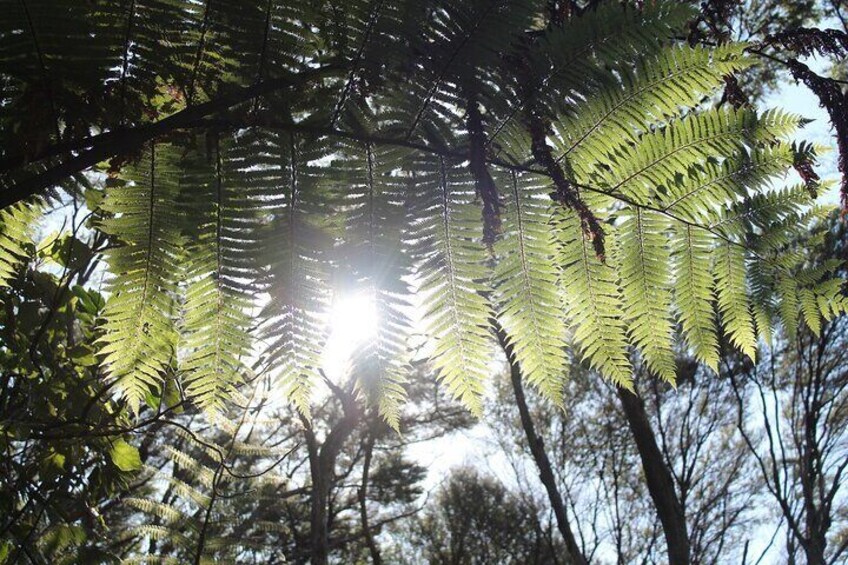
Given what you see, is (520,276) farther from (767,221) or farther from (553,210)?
(767,221)

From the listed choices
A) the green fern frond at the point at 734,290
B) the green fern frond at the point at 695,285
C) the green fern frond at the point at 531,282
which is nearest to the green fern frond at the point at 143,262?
the green fern frond at the point at 531,282

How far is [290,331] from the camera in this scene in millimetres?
997

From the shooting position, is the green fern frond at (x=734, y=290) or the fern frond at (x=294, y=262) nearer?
the fern frond at (x=294, y=262)

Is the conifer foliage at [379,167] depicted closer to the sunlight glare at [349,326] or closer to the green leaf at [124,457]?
the sunlight glare at [349,326]

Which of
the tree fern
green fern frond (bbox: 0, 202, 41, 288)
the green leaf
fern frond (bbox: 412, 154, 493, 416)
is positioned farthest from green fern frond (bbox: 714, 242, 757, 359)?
the green leaf

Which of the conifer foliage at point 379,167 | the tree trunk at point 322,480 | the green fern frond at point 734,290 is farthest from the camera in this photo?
the tree trunk at point 322,480

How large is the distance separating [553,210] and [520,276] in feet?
0.43

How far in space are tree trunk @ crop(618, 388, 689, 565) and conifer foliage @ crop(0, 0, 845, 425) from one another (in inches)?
81.2

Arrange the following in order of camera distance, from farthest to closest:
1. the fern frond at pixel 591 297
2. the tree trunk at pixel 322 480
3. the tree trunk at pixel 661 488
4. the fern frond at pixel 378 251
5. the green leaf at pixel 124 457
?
the tree trunk at pixel 322 480
the tree trunk at pixel 661 488
the green leaf at pixel 124 457
the fern frond at pixel 591 297
the fern frond at pixel 378 251

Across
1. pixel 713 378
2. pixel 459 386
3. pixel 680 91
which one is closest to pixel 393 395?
pixel 459 386

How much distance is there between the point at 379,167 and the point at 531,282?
1.13ft

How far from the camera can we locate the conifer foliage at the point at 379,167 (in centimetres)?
84

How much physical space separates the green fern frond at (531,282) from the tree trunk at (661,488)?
2.05 meters

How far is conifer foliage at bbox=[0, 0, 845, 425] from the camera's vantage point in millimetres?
840
